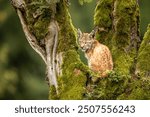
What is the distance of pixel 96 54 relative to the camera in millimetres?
11078

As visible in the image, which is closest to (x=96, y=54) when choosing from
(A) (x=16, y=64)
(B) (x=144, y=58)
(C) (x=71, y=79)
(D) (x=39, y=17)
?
(C) (x=71, y=79)

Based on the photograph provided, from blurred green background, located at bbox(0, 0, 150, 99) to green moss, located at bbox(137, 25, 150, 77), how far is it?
27.8ft

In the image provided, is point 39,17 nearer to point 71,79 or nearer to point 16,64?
point 71,79

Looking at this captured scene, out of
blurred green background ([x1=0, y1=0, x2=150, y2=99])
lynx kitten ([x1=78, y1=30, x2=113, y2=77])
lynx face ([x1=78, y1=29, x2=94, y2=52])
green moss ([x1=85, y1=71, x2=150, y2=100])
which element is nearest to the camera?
green moss ([x1=85, y1=71, x2=150, y2=100])

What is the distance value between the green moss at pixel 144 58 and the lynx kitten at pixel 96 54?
1.43 ft

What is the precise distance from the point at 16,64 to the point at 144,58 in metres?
9.85

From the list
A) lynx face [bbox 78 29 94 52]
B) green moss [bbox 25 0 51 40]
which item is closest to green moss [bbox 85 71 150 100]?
lynx face [bbox 78 29 94 52]

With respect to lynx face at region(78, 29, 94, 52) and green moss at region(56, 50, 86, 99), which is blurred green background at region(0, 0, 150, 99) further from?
green moss at region(56, 50, 86, 99)

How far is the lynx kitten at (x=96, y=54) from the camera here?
11.0 metres

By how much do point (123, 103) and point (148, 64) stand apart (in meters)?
0.76

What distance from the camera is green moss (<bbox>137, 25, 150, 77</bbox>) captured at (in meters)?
11.0

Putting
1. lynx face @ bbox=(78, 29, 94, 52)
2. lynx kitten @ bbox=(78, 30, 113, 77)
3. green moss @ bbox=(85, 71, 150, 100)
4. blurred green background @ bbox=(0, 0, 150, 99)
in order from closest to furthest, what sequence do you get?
green moss @ bbox=(85, 71, 150, 100), lynx kitten @ bbox=(78, 30, 113, 77), lynx face @ bbox=(78, 29, 94, 52), blurred green background @ bbox=(0, 0, 150, 99)

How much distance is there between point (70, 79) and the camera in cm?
1083

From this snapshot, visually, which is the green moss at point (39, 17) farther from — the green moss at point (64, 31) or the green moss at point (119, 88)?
the green moss at point (119, 88)
